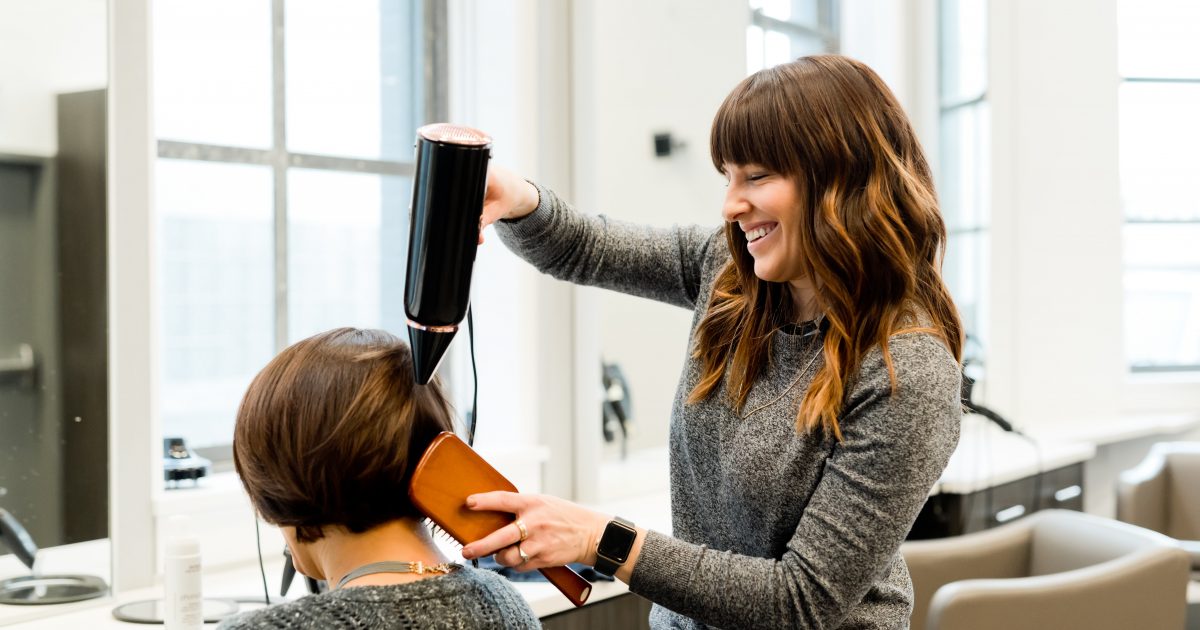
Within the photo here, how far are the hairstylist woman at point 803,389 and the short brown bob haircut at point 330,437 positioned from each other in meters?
0.13

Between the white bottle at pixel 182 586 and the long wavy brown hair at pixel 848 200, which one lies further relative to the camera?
the white bottle at pixel 182 586

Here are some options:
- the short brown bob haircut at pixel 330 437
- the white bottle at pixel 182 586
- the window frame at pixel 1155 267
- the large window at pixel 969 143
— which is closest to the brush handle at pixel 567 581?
the short brown bob haircut at pixel 330 437

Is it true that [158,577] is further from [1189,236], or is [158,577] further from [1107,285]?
[1189,236]

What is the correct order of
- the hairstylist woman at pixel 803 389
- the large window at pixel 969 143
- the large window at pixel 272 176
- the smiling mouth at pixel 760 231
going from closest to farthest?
the hairstylist woman at pixel 803 389 < the smiling mouth at pixel 760 231 < the large window at pixel 272 176 < the large window at pixel 969 143

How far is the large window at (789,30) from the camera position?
356 cm

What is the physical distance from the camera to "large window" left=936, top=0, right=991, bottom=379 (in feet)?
14.1

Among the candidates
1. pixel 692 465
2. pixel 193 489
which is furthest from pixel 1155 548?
pixel 193 489

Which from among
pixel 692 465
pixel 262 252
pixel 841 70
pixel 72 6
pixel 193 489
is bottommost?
pixel 193 489

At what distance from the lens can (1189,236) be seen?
179 inches

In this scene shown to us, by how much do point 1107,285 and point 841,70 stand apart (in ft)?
12.1

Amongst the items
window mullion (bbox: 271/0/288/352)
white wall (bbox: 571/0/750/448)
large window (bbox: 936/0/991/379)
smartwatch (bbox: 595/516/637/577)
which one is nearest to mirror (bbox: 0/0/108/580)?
window mullion (bbox: 271/0/288/352)

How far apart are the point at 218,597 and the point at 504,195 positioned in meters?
0.96

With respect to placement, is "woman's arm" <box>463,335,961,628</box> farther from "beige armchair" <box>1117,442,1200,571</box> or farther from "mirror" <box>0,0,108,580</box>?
"beige armchair" <box>1117,442,1200,571</box>

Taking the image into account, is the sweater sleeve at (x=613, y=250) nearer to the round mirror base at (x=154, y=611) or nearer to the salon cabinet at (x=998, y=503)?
the round mirror base at (x=154, y=611)
